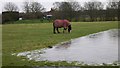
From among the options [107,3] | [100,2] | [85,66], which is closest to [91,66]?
[85,66]

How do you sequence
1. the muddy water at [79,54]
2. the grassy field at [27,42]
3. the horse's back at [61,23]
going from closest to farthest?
the grassy field at [27,42] → the muddy water at [79,54] → the horse's back at [61,23]

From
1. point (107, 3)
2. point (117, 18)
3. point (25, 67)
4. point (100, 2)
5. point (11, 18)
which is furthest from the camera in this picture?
point (100, 2)

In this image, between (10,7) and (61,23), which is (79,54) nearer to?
(61,23)

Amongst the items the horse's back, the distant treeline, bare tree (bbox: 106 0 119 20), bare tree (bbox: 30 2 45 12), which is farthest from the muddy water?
bare tree (bbox: 30 2 45 12)

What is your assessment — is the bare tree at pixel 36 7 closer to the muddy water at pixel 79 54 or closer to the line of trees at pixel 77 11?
the line of trees at pixel 77 11

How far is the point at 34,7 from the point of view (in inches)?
4131

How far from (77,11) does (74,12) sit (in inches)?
189

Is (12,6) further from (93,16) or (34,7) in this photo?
(93,16)

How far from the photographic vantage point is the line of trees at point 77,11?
280 feet

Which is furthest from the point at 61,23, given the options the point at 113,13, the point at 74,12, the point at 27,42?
the point at 74,12

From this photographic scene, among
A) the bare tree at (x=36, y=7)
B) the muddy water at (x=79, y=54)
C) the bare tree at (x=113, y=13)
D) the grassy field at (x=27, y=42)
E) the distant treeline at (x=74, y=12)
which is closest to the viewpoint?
the grassy field at (x=27, y=42)

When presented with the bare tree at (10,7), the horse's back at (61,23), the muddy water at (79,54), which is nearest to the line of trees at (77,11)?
the bare tree at (10,7)

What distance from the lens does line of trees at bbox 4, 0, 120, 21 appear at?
85250mm

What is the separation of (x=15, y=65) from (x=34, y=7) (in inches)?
3804
